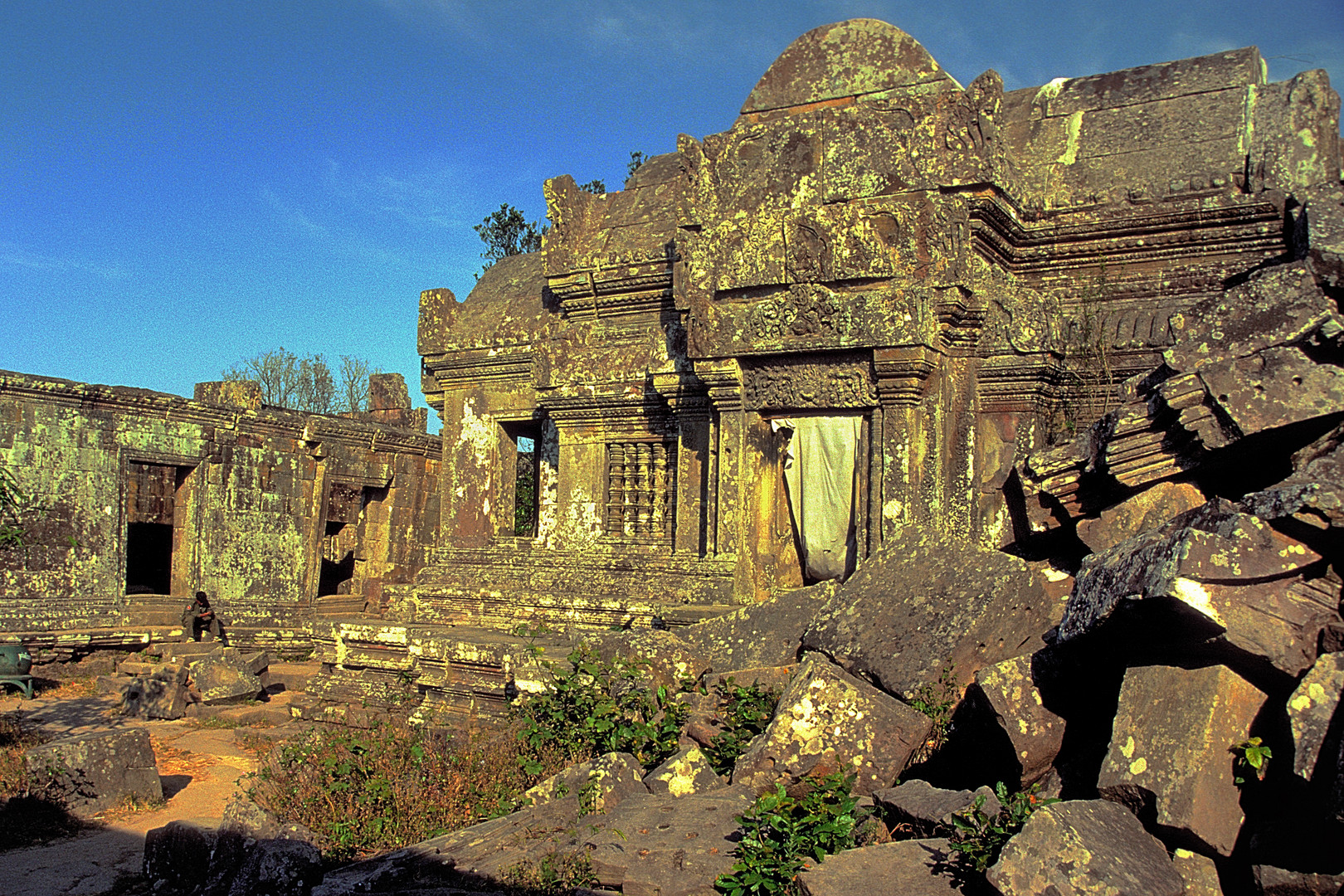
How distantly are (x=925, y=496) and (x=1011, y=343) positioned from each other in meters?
1.36

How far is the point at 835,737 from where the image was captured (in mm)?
4645

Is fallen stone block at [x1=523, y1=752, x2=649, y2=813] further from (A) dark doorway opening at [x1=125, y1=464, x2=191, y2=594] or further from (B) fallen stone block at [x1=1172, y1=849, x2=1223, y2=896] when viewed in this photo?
(A) dark doorway opening at [x1=125, y1=464, x2=191, y2=594]

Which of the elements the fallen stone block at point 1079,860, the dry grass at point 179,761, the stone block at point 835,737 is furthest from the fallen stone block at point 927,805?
the dry grass at point 179,761

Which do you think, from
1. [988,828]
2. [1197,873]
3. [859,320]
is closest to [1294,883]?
[1197,873]

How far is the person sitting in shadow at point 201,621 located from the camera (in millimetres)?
12602

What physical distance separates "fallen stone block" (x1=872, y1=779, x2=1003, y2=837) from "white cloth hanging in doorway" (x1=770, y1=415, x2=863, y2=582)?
400 cm

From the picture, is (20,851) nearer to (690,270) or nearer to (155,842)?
(155,842)

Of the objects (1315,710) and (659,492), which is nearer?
(1315,710)

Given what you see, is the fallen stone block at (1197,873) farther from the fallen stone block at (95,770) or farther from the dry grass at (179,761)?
the dry grass at (179,761)

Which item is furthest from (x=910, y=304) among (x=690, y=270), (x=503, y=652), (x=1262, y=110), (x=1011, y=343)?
(x=503, y=652)

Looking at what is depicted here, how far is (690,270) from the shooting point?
880cm

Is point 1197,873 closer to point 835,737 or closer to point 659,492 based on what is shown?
point 835,737

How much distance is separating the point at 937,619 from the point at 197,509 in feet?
35.8

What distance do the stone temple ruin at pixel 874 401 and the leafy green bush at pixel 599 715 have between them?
457 mm
